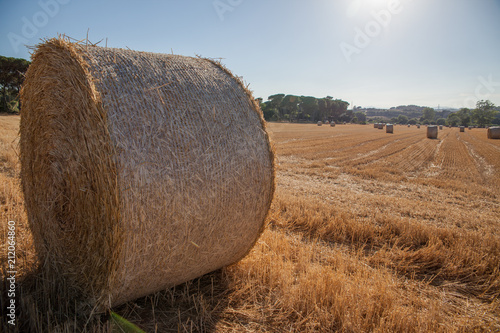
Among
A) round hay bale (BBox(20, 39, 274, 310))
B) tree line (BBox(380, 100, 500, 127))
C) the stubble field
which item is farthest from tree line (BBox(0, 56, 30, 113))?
tree line (BBox(380, 100, 500, 127))

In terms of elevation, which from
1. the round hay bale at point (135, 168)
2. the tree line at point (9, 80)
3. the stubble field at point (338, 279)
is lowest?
the stubble field at point (338, 279)

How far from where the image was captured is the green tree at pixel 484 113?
9319 cm

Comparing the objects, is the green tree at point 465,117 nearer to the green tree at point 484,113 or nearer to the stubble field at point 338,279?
the green tree at point 484,113

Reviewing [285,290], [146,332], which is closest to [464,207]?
[285,290]

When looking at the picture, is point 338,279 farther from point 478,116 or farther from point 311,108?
point 478,116

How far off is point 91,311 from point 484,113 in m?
123

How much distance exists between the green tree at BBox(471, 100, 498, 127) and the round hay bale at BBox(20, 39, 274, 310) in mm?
116460

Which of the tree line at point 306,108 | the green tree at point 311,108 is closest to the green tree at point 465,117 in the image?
the tree line at point 306,108

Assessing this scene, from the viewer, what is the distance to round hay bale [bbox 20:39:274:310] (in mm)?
2328

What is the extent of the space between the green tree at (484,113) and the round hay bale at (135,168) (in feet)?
382

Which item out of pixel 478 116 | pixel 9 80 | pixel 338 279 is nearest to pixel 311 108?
pixel 478 116

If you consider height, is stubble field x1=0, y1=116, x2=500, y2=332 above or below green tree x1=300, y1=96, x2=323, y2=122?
below

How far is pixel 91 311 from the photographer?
2.41 m

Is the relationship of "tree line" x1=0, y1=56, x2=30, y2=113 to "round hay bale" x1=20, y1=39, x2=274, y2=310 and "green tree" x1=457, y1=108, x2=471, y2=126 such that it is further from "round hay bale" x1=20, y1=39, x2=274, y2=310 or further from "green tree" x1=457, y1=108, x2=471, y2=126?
"green tree" x1=457, y1=108, x2=471, y2=126
